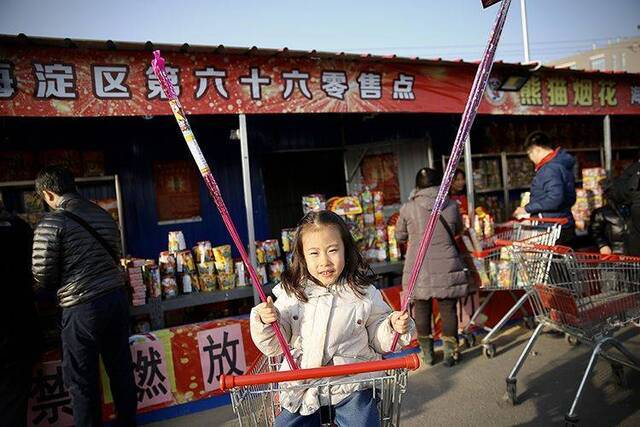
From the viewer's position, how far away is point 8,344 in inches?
127

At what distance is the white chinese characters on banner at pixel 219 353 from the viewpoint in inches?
163

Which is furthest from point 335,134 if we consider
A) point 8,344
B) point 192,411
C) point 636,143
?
point 636,143

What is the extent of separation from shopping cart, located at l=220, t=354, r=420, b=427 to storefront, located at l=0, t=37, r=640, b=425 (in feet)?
7.62

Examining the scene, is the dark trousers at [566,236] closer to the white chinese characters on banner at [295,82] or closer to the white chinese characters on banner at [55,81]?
the white chinese characters on banner at [295,82]

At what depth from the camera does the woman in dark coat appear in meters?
4.59

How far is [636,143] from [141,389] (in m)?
10.9

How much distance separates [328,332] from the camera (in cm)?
212

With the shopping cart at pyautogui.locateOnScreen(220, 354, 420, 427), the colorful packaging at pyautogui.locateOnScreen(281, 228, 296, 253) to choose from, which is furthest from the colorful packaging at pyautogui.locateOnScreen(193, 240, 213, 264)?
the shopping cart at pyautogui.locateOnScreen(220, 354, 420, 427)

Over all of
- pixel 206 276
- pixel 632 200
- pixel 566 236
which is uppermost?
pixel 632 200

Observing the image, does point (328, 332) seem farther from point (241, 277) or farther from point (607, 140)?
point (607, 140)

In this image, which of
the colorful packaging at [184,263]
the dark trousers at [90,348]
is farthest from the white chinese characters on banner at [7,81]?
the colorful packaging at [184,263]

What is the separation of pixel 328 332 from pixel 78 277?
82.9 inches

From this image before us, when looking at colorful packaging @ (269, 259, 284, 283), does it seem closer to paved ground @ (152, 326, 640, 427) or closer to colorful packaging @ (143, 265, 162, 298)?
colorful packaging @ (143, 265, 162, 298)

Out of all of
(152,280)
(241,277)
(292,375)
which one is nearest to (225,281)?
(241,277)
